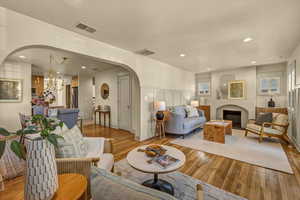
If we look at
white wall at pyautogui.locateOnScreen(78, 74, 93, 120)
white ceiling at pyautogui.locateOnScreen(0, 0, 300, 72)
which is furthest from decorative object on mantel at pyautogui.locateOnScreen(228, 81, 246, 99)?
white wall at pyautogui.locateOnScreen(78, 74, 93, 120)

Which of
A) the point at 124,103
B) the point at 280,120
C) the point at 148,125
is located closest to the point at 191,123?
the point at 148,125

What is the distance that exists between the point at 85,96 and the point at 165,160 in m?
7.30

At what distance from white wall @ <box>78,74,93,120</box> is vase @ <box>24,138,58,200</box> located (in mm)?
7316

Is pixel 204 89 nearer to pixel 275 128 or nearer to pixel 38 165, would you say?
pixel 275 128

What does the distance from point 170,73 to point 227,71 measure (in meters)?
2.93

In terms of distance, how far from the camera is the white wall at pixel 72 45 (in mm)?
1853

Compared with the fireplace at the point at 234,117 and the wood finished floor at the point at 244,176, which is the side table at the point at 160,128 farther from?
the fireplace at the point at 234,117

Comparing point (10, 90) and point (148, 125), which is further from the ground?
point (10, 90)

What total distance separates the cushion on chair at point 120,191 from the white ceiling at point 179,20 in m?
2.03

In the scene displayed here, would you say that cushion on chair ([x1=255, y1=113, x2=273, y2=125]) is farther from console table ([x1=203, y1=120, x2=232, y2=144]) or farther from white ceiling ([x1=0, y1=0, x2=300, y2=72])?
white ceiling ([x1=0, y1=0, x2=300, y2=72])

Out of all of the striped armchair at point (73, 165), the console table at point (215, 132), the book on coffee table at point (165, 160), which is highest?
the striped armchair at point (73, 165)

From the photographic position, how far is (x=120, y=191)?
662mm

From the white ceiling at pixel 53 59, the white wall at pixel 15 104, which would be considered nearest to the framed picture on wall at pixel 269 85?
the white ceiling at pixel 53 59

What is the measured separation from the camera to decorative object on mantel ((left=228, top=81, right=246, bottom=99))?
5719 mm
